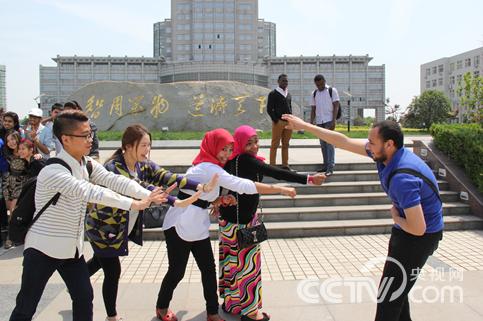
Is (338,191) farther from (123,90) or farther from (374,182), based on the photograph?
(123,90)

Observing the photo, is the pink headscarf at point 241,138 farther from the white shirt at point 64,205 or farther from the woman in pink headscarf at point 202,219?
the white shirt at point 64,205

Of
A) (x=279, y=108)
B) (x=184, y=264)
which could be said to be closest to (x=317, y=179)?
(x=184, y=264)

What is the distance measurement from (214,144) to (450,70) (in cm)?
9579

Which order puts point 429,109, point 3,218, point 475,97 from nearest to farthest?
point 3,218 < point 475,97 < point 429,109

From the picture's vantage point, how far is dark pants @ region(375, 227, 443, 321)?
2.49 m

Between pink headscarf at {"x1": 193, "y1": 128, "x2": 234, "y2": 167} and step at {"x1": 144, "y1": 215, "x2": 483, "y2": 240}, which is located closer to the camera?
pink headscarf at {"x1": 193, "y1": 128, "x2": 234, "y2": 167}

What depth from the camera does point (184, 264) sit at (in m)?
3.29

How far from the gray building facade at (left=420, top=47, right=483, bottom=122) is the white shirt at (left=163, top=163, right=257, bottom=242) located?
259ft

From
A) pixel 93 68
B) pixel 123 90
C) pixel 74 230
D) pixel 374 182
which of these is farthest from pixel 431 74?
pixel 74 230

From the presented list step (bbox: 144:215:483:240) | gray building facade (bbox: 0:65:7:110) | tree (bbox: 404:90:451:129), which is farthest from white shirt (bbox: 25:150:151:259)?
gray building facade (bbox: 0:65:7:110)

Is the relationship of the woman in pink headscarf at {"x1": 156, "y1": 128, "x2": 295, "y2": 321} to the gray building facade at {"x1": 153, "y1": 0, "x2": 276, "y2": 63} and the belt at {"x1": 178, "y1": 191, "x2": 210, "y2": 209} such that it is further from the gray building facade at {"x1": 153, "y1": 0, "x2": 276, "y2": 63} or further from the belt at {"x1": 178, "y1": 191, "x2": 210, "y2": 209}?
the gray building facade at {"x1": 153, "y1": 0, "x2": 276, "y2": 63}

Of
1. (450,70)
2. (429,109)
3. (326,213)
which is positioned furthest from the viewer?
(450,70)

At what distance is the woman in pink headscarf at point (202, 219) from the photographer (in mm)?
3033

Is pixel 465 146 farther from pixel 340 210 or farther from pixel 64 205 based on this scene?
pixel 64 205
